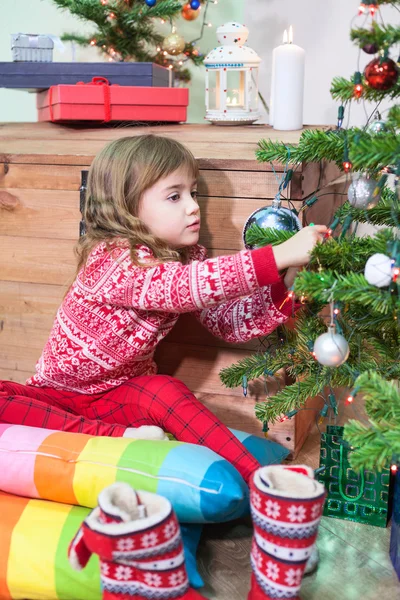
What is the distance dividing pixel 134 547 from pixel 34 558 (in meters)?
0.25

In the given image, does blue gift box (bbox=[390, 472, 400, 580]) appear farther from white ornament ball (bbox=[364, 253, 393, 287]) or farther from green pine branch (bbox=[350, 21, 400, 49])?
green pine branch (bbox=[350, 21, 400, 49])

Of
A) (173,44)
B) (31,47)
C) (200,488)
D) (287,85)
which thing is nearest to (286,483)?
(200,488)

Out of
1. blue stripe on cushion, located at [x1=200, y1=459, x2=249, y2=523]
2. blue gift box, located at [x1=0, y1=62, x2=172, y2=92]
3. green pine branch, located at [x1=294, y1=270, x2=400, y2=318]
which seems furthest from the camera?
blue gift box, located at [x1=0, y1=62, x2=172, y2=92]

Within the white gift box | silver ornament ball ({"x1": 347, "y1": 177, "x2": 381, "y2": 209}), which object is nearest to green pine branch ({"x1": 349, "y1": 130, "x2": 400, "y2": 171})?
silver ornament ball ({"x1": 347, "y1": 177, "x2": 381, "y2": 209})

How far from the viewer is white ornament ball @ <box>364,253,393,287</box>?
95 cm

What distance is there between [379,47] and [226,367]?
0.75 metres

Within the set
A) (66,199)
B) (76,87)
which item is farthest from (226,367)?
(76,87)

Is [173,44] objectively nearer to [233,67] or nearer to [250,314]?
[233,67]

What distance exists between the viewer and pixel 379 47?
3.08 feet

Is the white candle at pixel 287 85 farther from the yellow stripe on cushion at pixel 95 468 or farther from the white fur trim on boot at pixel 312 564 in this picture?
the white fur trim on boot at pixel 312 564

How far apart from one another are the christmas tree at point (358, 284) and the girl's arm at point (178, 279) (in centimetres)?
8

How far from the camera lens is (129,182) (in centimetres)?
133

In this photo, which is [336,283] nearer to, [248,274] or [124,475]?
[248,274]

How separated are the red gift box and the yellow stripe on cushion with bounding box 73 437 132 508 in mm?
859
